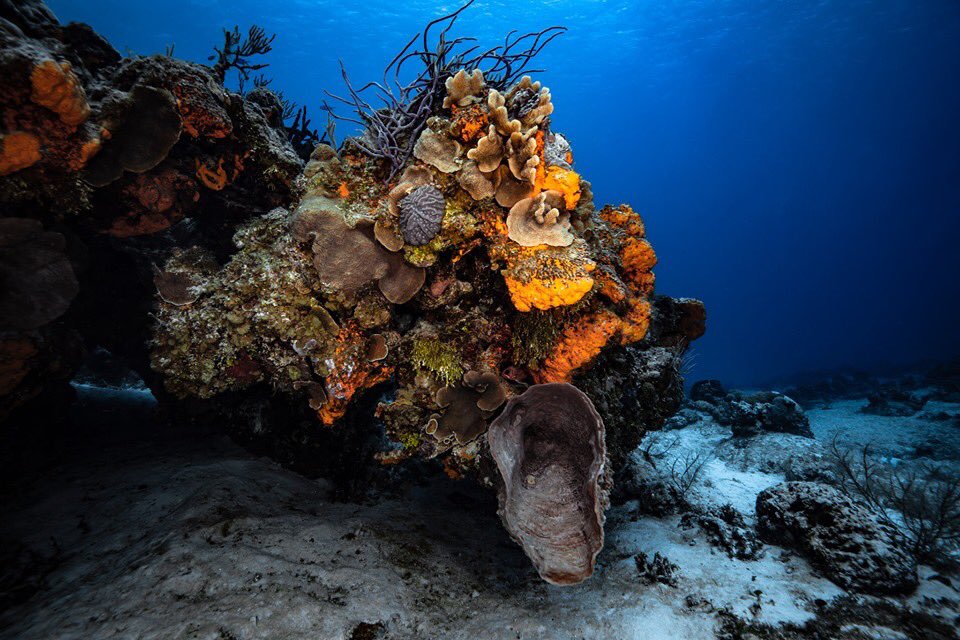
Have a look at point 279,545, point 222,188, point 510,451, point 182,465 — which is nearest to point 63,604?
point 279,545

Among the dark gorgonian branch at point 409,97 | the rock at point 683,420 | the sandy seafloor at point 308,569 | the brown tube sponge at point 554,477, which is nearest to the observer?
the sandy seafloor at point 308,569

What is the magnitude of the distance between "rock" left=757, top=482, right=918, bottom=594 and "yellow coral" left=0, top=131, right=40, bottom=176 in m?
8.16

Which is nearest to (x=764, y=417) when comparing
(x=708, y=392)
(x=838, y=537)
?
(x=708, y=392)

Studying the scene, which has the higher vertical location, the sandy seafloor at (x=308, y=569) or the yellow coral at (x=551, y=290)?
the yellow coral at (x=551, y=290)

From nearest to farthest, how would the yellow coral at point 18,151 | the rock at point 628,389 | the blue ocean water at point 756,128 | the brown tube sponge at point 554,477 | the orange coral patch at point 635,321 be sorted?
the yellow coral at point 18,151, the brown tube sponge at point 554,477, the orange coral patch at point 635,321, the rock at point 628,389, the blue ocean water at point 756,128

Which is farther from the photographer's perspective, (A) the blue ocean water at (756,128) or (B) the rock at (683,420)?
(A) the blue ocean water at (756,128)

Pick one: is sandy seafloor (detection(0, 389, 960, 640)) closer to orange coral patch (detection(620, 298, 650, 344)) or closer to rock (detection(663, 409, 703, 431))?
orange coral patch (detection(620, 298, 650, 344))

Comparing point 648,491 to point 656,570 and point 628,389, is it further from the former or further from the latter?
point 628,389

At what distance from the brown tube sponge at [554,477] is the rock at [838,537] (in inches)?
105

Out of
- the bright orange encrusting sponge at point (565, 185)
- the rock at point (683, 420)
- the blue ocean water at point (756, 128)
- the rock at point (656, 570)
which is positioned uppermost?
the blue ocean water at point (756, 128)

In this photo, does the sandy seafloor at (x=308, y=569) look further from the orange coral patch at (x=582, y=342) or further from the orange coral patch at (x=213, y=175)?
the orange coral patch at (x=213, y=175)

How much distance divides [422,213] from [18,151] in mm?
3175

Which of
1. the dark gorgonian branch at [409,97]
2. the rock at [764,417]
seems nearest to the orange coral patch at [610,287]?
the dark gorgonian branch at [409,97]

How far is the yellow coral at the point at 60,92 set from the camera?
2521mm
